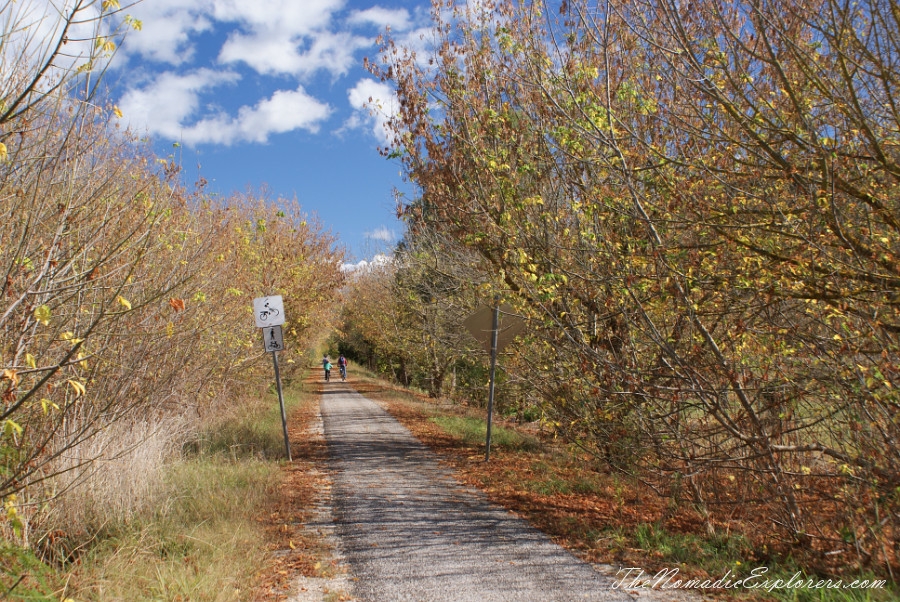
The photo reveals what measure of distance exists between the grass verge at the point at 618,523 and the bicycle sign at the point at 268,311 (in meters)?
3.90

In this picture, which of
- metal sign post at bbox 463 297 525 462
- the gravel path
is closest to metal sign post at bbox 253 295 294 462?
the gravel path

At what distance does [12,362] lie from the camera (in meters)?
4.62

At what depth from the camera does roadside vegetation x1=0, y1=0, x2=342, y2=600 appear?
14.4ft

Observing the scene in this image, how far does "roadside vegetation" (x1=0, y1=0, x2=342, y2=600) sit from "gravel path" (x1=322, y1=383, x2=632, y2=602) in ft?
3.58

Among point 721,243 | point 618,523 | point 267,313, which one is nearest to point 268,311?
point 267,313

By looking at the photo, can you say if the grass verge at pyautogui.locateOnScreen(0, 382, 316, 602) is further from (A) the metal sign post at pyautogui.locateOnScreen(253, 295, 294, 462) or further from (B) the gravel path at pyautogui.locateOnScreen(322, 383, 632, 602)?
(A) the metal sign post at pyautogui.locateOnScreen(253, 295, 294, 462)

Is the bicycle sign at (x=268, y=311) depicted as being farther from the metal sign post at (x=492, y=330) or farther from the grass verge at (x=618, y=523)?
the grass verge at (x=618, y=523)

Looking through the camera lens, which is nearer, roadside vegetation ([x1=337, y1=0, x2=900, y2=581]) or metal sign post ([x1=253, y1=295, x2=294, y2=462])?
roadside vegetation ([x1=337, y1=0, x2=900, y2=581])

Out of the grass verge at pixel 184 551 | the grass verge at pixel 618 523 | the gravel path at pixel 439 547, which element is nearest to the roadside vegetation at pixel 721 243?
the grass verge at pixel 618 523

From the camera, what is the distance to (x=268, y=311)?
11500mm

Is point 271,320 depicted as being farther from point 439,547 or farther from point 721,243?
point 721,243

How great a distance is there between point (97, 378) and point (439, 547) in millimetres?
3722

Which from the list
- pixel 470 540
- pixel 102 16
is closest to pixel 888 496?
pixel 470 540

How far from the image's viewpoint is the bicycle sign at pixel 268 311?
1141cm
